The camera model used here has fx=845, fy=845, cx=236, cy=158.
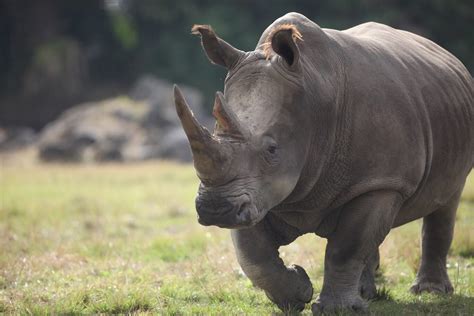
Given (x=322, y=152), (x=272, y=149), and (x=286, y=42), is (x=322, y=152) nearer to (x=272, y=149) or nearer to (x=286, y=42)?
(x=272, y=149)

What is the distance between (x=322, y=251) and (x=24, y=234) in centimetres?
354

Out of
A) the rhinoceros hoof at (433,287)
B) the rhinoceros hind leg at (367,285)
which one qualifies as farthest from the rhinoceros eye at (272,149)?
the rhinoceros hoof at (433,287)

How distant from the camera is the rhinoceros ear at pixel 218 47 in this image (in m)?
5.18

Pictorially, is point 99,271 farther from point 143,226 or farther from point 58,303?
point 143,226

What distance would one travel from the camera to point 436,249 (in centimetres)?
657

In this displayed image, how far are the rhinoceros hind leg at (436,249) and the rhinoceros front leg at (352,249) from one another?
130 cm

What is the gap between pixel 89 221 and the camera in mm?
10641

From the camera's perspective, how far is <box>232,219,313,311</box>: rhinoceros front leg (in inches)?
211

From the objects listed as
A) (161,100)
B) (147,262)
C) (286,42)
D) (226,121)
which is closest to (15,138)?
(161,100)

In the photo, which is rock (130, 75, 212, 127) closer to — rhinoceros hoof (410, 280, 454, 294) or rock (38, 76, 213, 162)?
rock (38, 76, 213, 162)

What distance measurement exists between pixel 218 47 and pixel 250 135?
798 mm

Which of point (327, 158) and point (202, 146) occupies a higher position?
point (202, 146)

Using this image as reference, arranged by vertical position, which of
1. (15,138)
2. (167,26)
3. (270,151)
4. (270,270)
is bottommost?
(15,138)

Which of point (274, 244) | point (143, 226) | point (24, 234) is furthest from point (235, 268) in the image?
point (143, 226)
